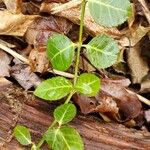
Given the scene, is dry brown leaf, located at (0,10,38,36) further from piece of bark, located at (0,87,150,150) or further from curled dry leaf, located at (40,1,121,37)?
piece of bark, located at (0,87,150,150)

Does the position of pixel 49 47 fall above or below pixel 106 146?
above

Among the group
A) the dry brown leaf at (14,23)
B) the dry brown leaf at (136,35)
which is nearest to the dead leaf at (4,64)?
the dry brown leaf at (14,23)

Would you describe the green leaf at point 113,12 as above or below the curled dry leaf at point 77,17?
above

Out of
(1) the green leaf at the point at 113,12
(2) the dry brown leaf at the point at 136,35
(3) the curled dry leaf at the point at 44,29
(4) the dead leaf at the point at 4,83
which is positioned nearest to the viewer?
(1) the green leaf at the point at 113,12

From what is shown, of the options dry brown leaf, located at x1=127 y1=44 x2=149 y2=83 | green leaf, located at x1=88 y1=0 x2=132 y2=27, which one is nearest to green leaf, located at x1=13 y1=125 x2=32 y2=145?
green leaf, located at x1=88 y1=0 x2=132 y2=27

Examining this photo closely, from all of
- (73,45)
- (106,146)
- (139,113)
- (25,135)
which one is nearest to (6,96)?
(25,135)

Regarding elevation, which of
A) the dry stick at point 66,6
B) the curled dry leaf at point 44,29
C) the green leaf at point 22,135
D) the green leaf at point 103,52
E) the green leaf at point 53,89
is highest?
the dry stick at point 66,6

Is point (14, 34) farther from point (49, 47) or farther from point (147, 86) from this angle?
point (147, 86)

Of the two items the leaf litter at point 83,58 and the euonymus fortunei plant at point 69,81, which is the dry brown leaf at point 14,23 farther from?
the euonymus fortunei plant at point 69,81
